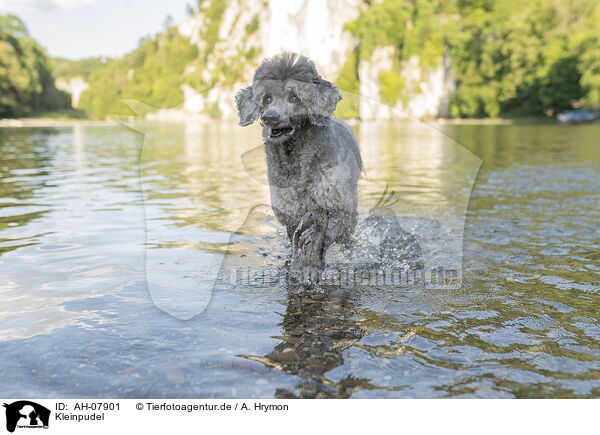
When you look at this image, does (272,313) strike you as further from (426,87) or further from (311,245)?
(426,87)

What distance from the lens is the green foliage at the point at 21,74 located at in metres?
96.4

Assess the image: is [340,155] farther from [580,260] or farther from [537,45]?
[537,45]

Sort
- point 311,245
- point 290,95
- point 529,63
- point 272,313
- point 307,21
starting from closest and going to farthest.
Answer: point 272,313, point 290,95, point 311,245, point 307,21, point 529,63

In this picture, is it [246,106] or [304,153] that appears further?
[246,106]

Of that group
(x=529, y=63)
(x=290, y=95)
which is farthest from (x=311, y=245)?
(x=529, y=63)

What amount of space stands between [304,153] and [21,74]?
11178cm
